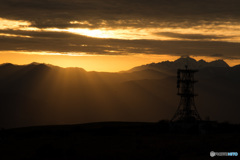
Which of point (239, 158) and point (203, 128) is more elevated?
point (239, 158)

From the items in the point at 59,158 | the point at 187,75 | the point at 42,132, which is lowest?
the point at 42,132

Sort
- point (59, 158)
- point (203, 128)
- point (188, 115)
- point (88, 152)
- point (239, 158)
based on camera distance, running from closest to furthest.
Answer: point (239, 158)
point (59, 158)
point (88, 152)
point (203, 128)
point (188, 115)

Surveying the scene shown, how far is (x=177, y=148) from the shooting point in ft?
118

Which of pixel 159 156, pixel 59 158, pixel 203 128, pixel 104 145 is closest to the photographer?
pixel 159 156

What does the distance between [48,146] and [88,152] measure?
4.91 m

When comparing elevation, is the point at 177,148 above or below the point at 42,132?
above

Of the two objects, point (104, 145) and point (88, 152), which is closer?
point (88, 152)

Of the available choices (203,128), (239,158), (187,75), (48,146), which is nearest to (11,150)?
(48,146)

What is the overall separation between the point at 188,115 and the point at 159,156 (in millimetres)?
35466

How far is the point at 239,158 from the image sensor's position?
2838 centimetres

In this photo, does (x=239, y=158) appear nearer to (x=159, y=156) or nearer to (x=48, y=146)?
(x=159, y=156)

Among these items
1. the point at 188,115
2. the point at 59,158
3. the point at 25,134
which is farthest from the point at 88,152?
the point at 188,115

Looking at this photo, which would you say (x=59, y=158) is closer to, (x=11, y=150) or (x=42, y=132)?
(x=11, y=150)

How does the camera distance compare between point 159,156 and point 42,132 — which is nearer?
point 159,156
